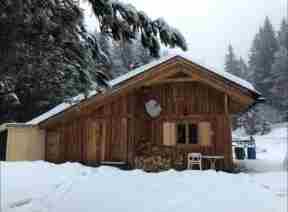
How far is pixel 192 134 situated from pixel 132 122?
246 cm

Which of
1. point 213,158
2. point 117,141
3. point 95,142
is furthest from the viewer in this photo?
point 95,142

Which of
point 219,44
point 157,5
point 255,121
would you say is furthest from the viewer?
point 219,44

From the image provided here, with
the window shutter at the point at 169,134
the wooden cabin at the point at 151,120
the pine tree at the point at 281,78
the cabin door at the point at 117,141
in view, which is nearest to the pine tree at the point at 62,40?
the wooden cabin at the point at 151,120

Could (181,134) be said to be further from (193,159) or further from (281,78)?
(281,78)

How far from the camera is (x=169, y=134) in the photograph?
12195mm

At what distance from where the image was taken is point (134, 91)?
12.5m

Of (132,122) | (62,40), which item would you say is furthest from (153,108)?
(62,40)

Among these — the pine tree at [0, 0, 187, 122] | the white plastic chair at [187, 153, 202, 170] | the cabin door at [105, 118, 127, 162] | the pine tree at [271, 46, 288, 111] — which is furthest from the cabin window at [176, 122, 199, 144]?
the pine tree at [271, 46, 288, 111]

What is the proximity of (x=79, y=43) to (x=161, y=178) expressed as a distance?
524 cm

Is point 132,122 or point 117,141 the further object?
point 117,141

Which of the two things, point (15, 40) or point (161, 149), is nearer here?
point (15, 40)

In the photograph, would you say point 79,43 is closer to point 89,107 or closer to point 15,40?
point 15,40

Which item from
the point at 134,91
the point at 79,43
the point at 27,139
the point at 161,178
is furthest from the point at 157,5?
the point at 27,139

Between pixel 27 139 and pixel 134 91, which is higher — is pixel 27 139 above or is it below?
below
